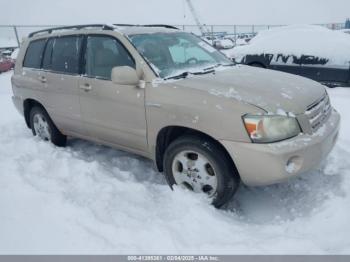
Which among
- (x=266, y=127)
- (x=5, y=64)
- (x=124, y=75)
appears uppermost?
(x=124, y=75)

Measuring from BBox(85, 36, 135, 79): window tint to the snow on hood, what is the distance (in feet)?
18.4

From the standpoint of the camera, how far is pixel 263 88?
3.30 meters

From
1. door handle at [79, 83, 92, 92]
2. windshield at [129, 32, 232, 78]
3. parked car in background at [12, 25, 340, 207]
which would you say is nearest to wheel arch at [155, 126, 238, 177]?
parked car in background at [12, 25, 340, 207]

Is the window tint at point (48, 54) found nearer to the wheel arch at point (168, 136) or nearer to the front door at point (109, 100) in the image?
the front door at point (109, 100)

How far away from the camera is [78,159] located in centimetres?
452

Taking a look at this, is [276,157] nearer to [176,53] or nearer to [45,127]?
[176,53]

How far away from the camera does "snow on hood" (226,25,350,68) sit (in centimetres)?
782

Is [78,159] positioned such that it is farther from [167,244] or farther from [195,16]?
[195,16]

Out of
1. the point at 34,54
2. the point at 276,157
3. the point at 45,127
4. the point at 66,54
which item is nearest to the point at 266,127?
the point at 276,157

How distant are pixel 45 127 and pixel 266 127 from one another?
11.5ft

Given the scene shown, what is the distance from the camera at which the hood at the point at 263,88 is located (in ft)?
10.1

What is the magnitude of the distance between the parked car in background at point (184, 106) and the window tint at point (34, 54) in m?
0.09

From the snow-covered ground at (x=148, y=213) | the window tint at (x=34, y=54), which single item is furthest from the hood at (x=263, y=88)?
the window tint at (x=34, y=54)

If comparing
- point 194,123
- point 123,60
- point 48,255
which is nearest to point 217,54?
point 123,60
